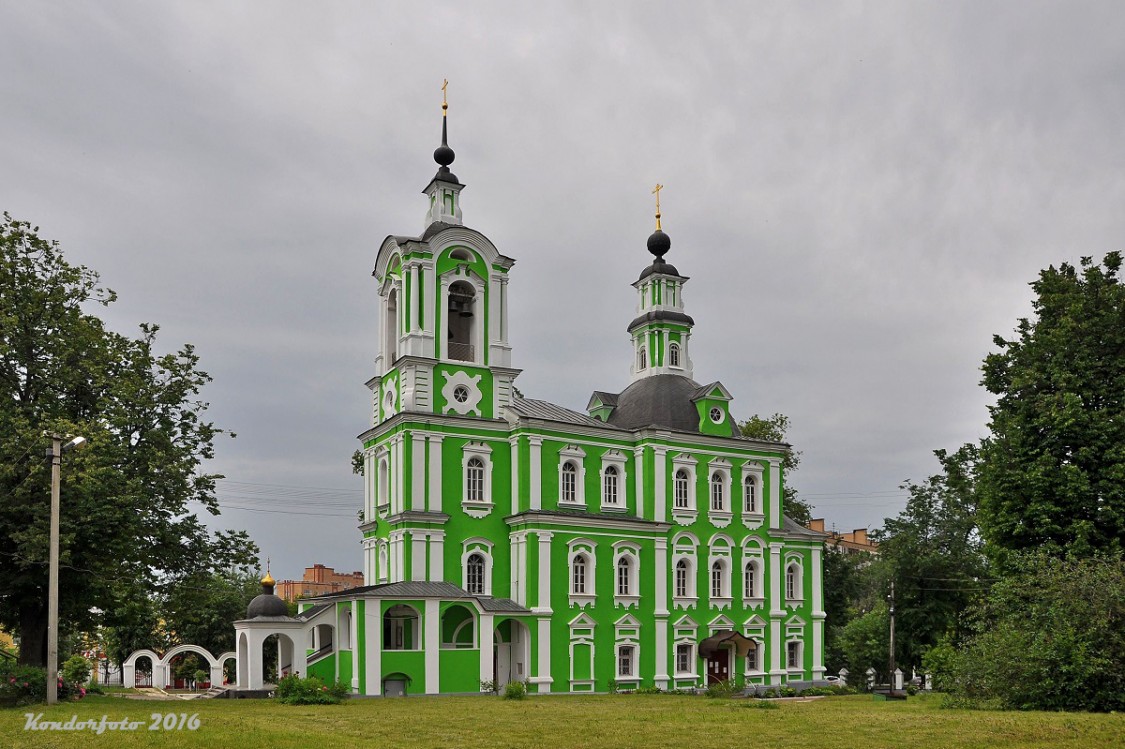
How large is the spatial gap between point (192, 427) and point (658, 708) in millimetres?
14296

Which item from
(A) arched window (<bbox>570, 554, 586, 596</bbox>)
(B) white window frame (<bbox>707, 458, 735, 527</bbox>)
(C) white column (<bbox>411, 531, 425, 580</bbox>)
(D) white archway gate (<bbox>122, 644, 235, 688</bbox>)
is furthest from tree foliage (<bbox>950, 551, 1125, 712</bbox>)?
(D) white archway gate (<bbox>122, 644, 235, 688</bbox>)

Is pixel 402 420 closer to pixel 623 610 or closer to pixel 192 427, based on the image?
pixel 192 427

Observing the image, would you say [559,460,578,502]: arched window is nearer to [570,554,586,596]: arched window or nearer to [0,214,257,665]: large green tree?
[570,554,586,596]: arched window

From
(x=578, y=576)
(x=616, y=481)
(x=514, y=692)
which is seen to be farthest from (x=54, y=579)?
(x=616, y=481)

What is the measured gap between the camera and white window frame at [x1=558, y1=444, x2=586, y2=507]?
3850 centimetres

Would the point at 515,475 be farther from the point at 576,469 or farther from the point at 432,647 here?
the point at 432,647

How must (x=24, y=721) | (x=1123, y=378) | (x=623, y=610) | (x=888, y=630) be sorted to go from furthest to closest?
(x=888, y=630) → (x=623, y=610) → (x=1123, y=378) → (x=24, y=721)

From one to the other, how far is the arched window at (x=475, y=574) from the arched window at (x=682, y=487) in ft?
26.2

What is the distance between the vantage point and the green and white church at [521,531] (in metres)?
34.2

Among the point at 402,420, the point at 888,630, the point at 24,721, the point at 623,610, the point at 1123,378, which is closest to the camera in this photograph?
the point at 24,721

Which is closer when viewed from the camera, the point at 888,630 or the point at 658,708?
the point at 658,708

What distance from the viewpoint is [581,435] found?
39188 mm

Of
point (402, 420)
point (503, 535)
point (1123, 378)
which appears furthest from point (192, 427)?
point (1123, 378)

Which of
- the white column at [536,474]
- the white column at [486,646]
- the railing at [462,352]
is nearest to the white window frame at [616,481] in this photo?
the white column at [536,474]
